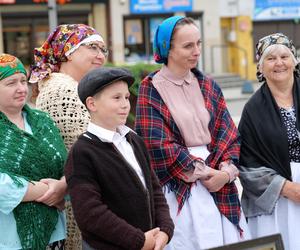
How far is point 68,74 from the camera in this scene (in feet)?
10.8

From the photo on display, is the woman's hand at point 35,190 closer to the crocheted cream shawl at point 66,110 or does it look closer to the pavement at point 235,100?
the crocheted cream shawl at point 66,110

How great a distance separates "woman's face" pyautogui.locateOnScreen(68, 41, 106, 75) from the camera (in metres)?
3.25

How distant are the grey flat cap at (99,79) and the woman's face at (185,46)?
24.6 inches

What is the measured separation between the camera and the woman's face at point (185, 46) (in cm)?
312

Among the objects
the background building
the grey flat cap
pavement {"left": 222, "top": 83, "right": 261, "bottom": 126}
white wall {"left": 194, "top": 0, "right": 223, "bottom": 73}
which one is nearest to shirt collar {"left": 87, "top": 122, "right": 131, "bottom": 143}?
the grey flat cap

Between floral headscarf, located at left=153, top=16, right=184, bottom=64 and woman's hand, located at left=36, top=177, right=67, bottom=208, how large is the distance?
972mm

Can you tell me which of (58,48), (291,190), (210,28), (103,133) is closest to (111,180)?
(103,133)

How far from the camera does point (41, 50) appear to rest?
11.1 feet

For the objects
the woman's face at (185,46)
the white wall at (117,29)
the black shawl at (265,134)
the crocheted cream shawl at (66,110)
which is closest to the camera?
the crocheted cream shawl at (66,110)

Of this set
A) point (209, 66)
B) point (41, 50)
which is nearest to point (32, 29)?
point (209, 66)


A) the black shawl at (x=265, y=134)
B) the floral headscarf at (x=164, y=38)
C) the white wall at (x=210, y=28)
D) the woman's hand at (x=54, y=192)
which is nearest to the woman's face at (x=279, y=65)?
the black shawl at (x=265, y=134)

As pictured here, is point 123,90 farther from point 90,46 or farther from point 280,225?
point 280,225

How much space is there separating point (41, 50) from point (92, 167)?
1.18 metres

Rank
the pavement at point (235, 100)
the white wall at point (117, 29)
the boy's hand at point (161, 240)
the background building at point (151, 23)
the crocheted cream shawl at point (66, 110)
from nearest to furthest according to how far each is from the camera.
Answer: the boy's hand at point (161, 240) < the crocheted cream shawl at point (66, 110) < the pavement at point (235, 100) < the background building at point (151, 23) < the white wall at point (117, 29)
